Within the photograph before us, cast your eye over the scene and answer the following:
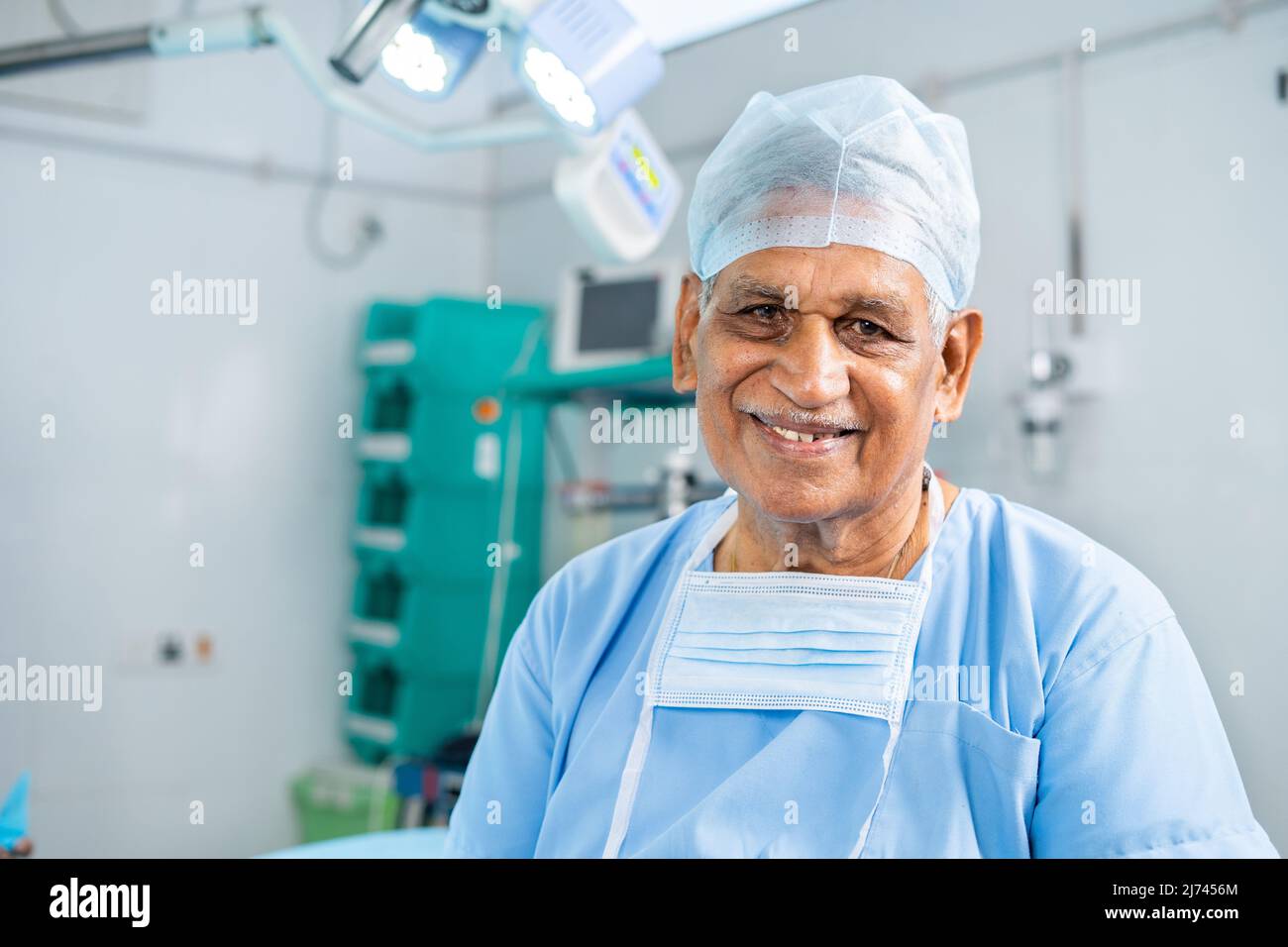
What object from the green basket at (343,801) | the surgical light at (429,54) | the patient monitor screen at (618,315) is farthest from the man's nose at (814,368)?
the green basket at (343,801)

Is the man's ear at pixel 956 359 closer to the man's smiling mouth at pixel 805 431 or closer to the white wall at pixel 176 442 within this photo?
the man's smiling mouth at pixel 805 431

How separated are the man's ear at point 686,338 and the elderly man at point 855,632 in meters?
0.03

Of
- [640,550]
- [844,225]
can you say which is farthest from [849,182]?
[640,550]

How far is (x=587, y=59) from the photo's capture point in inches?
41.2

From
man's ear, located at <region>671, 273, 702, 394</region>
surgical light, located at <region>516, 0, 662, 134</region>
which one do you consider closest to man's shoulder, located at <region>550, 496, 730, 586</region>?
man's ear, located at <region>671, 273, 702, 394</region>

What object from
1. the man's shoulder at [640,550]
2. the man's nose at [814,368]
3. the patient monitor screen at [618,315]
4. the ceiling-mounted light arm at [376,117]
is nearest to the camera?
the man's nose at [814,368]

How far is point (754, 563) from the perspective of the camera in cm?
105

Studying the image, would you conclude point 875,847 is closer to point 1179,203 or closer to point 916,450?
point 916,450

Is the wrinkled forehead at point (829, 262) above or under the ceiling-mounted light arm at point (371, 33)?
under

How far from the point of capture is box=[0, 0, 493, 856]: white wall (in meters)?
2.66

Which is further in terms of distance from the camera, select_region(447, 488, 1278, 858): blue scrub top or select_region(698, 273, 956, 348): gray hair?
select_region(698, 273, 956, 348): gray hair

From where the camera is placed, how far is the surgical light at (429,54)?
1087 millimetres

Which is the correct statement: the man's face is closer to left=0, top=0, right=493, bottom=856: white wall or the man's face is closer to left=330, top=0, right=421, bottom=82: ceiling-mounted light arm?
left=330, top=0, right=421, bottom=82: ceiling-mounted light arm

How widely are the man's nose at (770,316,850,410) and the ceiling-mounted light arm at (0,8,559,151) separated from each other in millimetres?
519
